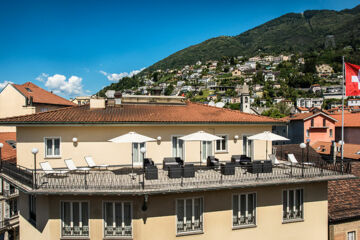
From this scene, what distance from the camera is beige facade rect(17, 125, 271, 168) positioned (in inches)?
541

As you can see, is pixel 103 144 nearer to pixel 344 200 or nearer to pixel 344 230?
pixel 344 230

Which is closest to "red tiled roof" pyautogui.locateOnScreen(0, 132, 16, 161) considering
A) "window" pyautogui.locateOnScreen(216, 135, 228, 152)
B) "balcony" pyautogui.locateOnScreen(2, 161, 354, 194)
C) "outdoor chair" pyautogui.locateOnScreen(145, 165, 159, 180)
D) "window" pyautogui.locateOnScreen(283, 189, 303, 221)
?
"balcony" pyautogui.locateOnScreen(2, 161, 354, 194)

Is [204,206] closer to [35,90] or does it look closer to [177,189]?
[177,189]

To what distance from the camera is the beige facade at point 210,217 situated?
10.6 m

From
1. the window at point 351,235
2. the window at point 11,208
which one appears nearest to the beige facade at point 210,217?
the window at point 351,235

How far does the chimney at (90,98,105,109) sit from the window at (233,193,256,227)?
416 inches

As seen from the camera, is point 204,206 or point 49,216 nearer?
point 49,216

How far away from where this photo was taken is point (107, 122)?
13.8 m

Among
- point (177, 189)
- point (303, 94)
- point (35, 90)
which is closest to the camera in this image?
point (177, 189)

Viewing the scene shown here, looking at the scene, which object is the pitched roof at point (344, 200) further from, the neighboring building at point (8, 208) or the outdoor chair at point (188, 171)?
the neighboring building at point (8, 208)

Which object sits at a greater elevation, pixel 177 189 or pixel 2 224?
pixel 177 189

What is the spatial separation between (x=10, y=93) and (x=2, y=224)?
20.3m

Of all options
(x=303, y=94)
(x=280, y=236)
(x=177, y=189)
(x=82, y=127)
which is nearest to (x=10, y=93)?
(x=82, y=127)

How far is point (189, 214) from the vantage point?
1128cm
